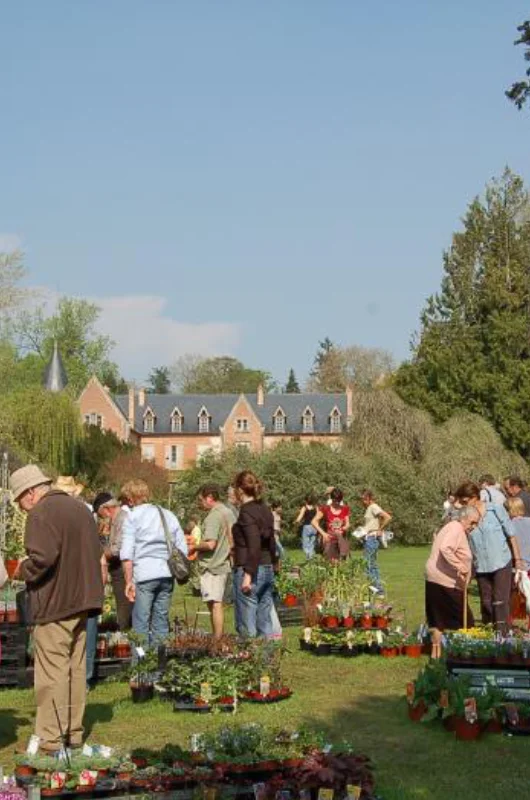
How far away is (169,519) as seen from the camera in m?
11.0

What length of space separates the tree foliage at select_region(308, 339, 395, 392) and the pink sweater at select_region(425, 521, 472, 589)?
7679 centimetres

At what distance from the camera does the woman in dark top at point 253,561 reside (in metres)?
11.6

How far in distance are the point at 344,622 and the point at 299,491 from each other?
2983 cm

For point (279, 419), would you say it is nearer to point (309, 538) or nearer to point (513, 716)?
point (309, 538)

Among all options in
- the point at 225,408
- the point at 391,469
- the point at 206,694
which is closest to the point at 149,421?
the point at 225,408

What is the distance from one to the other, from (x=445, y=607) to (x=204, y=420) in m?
84.3

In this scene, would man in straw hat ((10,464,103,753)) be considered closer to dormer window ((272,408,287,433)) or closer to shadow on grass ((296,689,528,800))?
shadow on grass ((296,689,528,800))

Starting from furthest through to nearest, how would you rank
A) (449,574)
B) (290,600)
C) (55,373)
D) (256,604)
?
(55,373), (290,600), (256,604), (449,574)

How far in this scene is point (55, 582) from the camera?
311 inches

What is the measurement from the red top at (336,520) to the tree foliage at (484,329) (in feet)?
111

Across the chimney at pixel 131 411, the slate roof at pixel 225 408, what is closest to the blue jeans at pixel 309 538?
the slate roof at pixel 225 408

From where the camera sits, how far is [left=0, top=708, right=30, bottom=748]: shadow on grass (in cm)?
872

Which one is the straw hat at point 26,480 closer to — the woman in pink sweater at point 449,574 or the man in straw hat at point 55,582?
the man in straw hat at point 55,582

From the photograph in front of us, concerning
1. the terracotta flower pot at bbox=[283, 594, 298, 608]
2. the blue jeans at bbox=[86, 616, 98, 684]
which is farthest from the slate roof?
the blue jeans at bbox=[86, 616, 98, 684]
